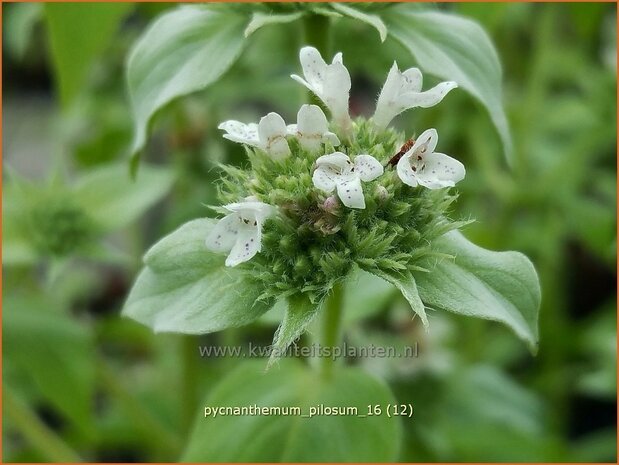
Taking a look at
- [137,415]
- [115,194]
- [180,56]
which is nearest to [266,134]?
[180,56]

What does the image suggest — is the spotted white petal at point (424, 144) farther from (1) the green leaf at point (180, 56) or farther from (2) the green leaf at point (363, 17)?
(1) the green leaf at point (180, 56)

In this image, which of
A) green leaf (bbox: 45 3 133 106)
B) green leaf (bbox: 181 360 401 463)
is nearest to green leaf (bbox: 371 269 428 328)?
green leaf (bbox: 181 360 401 463)

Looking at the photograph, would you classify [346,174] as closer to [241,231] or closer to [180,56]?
[241,231]

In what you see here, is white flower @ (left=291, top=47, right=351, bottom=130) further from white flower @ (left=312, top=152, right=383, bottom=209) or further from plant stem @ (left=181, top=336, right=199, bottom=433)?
plant stem @ (left=181, top=336, right=199, bottom=433)

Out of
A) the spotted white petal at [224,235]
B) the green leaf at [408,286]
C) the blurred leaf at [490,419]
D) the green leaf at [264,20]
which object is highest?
the green leaf at [264,20]

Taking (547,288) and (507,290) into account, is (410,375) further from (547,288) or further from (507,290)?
(507,290)

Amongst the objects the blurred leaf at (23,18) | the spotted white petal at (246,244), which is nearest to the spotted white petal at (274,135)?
the spotted white petal at (246,244)

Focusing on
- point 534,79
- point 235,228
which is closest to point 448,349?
point 534,79
